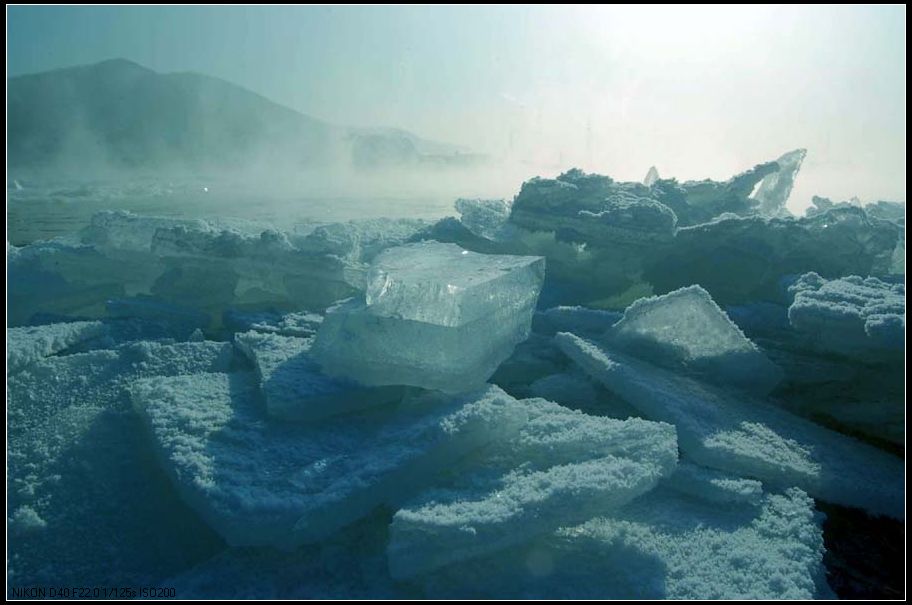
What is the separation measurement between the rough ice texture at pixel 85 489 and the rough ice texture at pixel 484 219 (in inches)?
128

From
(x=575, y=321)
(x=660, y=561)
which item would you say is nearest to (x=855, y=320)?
(x=575, y=321)

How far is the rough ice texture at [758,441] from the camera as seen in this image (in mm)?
1960

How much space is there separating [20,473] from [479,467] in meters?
1.56

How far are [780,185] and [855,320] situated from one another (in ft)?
18.2

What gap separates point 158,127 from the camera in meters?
28.1

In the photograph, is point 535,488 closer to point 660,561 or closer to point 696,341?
point 660,561

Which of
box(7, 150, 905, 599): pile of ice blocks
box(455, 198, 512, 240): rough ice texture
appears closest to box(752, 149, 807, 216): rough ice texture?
box(455, 198, 512, 240): rough ice texture

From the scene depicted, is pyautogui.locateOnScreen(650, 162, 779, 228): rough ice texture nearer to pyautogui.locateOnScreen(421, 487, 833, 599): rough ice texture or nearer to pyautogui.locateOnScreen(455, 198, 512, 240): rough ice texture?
pyautogui.locateOnScreen(455, 198, 512, 240): rough ice texture

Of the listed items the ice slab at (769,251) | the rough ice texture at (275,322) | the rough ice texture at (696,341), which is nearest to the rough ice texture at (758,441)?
the rough ice texture at (696,341)

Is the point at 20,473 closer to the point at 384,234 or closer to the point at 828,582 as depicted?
the point at 828,582

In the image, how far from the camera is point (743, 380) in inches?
105

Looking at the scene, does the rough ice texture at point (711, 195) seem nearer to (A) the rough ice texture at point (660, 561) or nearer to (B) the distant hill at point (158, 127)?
(A) the rough ice texture at point (660, 561)

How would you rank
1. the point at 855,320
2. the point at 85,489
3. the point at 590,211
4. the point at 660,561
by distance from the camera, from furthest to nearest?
the point at 590,211 → the point at 855,320 → the point at 85,489 → the point at 660,561

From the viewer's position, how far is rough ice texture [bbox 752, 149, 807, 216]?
6699mm
